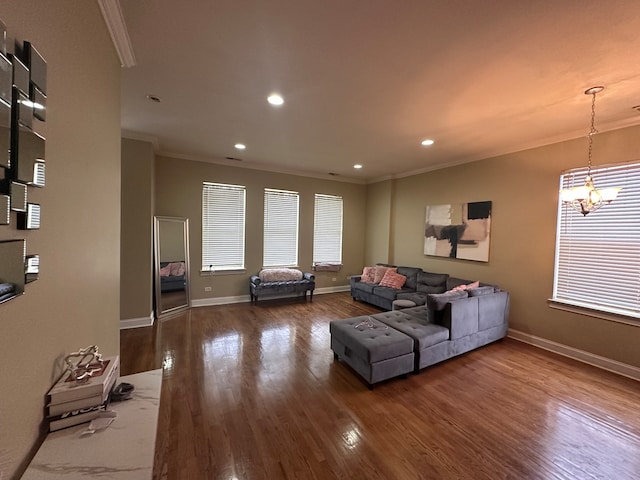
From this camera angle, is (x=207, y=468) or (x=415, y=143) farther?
(x=415, y=143)

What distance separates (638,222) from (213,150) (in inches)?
235

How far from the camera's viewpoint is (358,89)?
2.47m

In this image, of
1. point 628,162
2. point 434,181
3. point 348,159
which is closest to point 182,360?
point 348,159

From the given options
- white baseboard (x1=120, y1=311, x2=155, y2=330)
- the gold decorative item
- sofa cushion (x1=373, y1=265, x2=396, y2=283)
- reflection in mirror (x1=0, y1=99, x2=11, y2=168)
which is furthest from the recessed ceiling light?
sofa cushion (x1=373, y1=265, x2=396, y2=283)

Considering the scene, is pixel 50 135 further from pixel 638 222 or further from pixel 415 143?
pixel 638 222

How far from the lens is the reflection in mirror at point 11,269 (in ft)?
2.33

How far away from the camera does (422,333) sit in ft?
9.78

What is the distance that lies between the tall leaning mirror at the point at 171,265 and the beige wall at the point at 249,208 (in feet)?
0.61

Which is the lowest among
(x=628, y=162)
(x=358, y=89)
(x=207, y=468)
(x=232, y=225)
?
(x=207, y=468)

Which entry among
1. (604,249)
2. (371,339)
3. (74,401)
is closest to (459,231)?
(604,249)

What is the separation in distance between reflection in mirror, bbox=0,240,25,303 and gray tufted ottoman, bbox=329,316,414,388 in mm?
2493

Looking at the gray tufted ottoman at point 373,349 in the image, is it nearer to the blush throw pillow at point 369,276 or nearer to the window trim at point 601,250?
the window trim at point 601,250

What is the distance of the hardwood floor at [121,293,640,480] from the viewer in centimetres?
175

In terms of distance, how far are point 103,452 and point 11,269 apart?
2.33 ft
